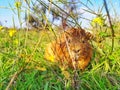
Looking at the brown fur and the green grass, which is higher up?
the brown fur

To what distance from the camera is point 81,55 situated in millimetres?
3434

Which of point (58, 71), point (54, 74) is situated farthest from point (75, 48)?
point (54, 74)

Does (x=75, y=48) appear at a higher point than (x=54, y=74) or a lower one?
higher

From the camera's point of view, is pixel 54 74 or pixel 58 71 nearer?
pixel 54 74

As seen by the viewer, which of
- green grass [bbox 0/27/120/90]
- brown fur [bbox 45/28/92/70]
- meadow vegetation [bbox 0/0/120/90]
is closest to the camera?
meadow vegetation [bbox 0/0/120/90]

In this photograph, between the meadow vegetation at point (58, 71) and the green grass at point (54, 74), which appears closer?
the meadow vegetation at point (58, 71)

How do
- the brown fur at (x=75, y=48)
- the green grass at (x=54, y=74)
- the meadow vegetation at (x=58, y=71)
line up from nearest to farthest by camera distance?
the meadow vegetation at (x=58, y=71), the green grass at (x=54, y=74), the brown fur at (x=75, y=48)

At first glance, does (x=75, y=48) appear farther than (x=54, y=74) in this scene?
Yes

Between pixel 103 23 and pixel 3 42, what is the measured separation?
1890mm

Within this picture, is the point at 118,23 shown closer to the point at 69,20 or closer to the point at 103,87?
A: the point at 103,87

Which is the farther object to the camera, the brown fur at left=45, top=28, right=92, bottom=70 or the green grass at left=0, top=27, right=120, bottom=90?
the brown fur at left=45, top=28, right=92, bottom=70

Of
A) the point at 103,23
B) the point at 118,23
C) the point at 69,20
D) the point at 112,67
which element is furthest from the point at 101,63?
the point at 69,20

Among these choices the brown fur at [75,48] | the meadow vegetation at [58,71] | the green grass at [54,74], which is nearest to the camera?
the meadow vegetation at [58,71]

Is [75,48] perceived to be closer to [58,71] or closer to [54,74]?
[58,71]
